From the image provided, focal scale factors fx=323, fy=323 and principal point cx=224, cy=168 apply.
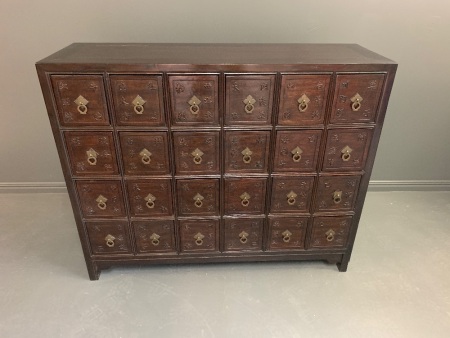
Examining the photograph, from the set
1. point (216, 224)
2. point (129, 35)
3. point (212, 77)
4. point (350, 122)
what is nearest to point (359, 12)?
point (350, 122)

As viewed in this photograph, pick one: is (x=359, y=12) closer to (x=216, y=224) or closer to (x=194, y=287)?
(x=216, y=224)

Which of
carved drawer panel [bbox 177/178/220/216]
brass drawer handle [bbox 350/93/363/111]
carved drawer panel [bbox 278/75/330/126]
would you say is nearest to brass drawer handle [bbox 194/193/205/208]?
carved drawer panel [bbox 177/178/220/216]

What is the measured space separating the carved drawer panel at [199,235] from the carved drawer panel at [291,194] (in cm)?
30

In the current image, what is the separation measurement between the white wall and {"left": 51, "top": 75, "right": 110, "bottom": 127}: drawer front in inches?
26.2

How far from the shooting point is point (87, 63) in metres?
1.17

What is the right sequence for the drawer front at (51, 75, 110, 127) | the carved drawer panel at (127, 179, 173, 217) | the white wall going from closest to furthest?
the drawer front at (51, 75, 110, 127) → the carved drawer panel at (127, 179, 173, 217) → the white wall

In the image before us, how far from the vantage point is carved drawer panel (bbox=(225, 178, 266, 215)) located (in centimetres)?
144

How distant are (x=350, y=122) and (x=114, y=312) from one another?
1.31 meters

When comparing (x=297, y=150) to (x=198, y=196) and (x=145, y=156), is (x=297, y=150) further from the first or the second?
(x=145, y=156)

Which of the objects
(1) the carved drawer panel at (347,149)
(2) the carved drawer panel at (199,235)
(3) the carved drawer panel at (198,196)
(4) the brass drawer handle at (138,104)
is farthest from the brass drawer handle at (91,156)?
(1) the carved drawer panel at (347,149)

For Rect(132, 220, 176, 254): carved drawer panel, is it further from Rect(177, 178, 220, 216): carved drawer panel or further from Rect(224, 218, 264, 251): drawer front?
Rect(224, 218, 264, 251): drawer front

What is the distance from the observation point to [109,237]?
1.52m

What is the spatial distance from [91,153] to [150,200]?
32 centimetres

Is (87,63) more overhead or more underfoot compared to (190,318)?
more overhead
